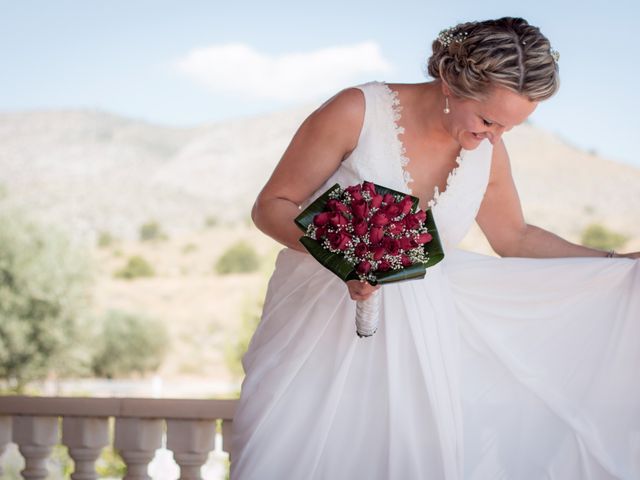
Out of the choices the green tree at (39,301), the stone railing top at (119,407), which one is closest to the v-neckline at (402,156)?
the stone railing top at (119,407)

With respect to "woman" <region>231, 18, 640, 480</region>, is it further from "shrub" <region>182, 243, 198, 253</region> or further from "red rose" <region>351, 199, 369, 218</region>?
"shrub" <region>182, 243, 198, 253</region>

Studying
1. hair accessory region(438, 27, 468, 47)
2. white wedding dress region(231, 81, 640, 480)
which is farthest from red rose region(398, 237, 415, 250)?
hair accessory region(438, 27, 468, 47)

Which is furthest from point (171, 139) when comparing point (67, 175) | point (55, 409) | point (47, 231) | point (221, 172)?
point (55, 409)

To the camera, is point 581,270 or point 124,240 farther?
point 124,240

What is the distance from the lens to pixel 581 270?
2547mm

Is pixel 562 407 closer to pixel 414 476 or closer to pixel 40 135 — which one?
pixel 414 476

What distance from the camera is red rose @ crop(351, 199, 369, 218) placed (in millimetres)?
1906

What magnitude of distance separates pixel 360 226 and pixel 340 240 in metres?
0.05

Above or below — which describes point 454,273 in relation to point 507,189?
below

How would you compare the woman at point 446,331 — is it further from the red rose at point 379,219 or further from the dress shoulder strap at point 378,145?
the red rose at point 379,219

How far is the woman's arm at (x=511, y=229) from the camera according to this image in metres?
2.73

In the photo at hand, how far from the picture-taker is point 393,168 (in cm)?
242

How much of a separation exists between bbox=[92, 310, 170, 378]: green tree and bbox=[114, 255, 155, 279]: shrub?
4497 millimetres

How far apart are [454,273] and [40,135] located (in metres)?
42.7
